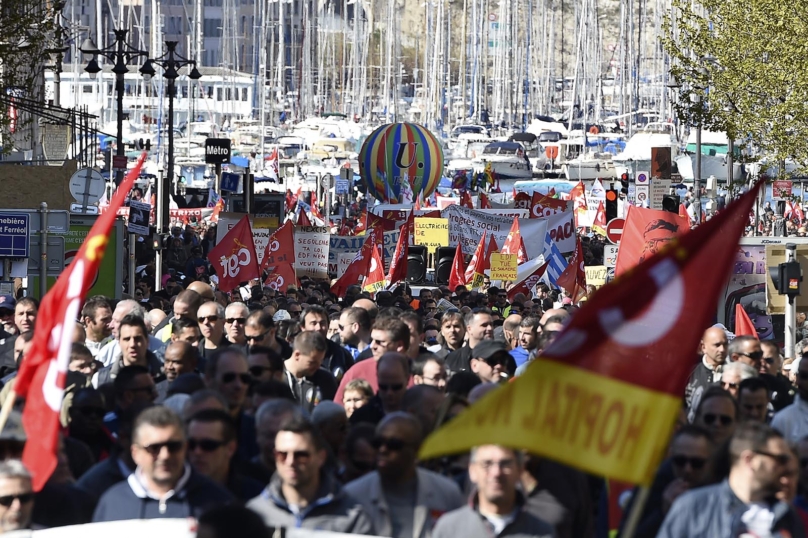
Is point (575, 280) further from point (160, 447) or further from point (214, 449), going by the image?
point (160, 447)

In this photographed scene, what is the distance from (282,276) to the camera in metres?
21.6

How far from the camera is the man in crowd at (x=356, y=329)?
12.0 meters

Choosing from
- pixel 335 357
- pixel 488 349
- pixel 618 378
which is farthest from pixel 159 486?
pixel 335 357

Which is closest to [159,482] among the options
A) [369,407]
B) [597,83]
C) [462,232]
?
[369,407]

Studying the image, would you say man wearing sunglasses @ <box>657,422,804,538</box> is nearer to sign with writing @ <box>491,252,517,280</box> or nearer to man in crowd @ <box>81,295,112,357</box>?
man in crowd @ <box>81,295,112,357</box>

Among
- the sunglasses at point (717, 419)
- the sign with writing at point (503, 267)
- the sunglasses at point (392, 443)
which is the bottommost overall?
the sign with writing at point (503, 267)

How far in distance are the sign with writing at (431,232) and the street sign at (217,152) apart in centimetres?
514

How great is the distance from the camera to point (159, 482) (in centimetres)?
611

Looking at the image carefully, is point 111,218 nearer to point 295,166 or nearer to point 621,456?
point 621,456

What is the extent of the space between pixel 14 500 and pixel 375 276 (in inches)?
649

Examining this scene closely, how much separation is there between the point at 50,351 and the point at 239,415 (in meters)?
1.45

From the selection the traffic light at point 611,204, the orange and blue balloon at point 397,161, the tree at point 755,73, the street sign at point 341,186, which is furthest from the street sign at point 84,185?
the street sign at point 341,186

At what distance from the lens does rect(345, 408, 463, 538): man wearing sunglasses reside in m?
6.16

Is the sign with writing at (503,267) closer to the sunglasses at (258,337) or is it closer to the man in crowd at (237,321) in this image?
the man in crowd at (237,321)
